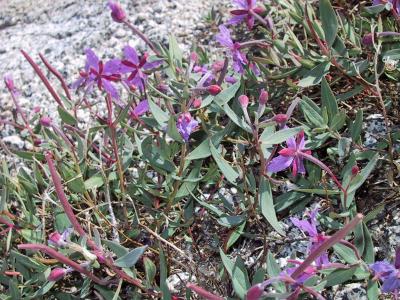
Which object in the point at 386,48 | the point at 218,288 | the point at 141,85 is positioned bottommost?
the point at 218,288

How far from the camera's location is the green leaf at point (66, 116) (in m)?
1.83

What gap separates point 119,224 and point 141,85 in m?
0.40

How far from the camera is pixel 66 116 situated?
6.04 ft

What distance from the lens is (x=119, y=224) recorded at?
168 centimetres

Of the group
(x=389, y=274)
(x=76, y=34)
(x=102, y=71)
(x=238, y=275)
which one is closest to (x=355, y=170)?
(x=389, y=274)

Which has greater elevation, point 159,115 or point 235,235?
point 159,115

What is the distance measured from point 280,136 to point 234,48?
37 cm

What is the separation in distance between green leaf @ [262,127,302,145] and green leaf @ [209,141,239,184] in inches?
5.1

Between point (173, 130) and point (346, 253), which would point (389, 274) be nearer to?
point (346, 253)

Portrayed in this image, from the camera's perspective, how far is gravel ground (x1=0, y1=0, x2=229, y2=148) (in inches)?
90.4

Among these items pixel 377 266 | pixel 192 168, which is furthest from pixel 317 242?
pixel 192 168

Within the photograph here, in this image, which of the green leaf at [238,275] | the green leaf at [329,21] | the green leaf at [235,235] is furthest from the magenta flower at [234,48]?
the green leaf at [238,275]

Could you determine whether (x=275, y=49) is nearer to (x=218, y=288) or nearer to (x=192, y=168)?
(x=192, y=168)

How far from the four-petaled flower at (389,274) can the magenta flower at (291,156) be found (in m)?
0.29
